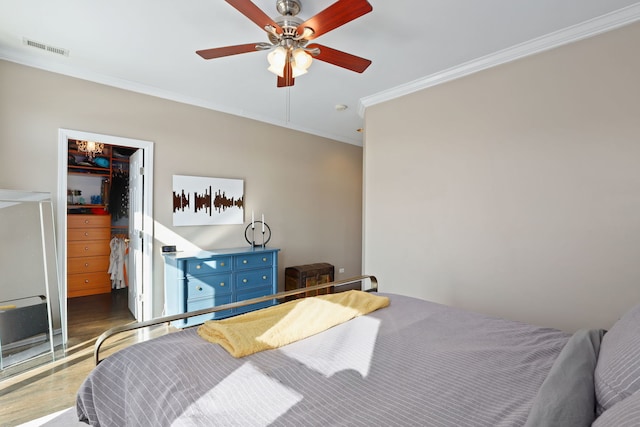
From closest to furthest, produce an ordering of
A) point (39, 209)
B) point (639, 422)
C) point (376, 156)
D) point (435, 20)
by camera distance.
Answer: point (639, 422) → point (435, 20) → point (39, 209) → point (376, 156)

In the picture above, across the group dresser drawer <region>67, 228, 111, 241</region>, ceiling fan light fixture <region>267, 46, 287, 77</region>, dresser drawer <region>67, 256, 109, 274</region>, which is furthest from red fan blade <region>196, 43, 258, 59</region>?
dresser drawer <region>67, 256, 109, 274</region>

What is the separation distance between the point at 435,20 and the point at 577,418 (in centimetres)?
236

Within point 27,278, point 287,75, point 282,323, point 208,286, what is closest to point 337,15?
point 287,75

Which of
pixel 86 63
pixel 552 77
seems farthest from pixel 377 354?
pixel 86 63

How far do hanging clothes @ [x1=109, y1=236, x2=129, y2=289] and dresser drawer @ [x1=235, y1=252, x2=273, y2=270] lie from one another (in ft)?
8.05

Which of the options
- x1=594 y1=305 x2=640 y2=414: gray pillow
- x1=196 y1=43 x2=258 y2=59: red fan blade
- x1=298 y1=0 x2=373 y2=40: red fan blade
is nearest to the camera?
x1=594 y1=305 x2=640 y2=414: gray pillow

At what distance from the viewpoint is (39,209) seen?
2.71 m

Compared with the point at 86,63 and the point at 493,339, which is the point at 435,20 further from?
the point at 86,63

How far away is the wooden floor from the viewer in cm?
197

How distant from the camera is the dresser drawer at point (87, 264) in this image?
4527mm

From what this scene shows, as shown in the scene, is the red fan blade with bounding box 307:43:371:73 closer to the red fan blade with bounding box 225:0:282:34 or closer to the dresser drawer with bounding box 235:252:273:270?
the red fan blade with bounding box 225:0:282:34

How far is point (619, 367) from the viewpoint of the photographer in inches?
36.8

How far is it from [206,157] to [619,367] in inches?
152

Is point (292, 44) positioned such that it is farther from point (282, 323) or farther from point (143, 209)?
point (143, 209)
